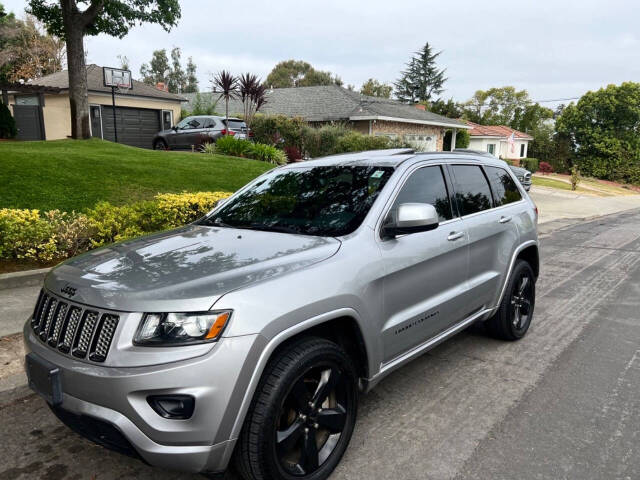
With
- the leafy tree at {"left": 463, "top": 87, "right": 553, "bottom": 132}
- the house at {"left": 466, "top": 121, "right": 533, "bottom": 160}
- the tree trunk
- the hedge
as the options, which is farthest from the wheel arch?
the leafy tree at {"left": 463, "top": 87, "right": 553, "bottom": 132}

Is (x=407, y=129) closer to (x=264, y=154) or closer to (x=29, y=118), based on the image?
(x=264, y=154)

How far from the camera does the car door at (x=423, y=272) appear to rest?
300 centimetres

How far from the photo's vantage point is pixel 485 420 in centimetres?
329

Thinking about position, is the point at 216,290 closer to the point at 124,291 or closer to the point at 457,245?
Answer: the point at 124,291

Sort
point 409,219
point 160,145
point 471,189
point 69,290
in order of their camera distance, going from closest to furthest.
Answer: point 69,290, point 409,219, point 471,189, point 160,145

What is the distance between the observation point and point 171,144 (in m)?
19.4

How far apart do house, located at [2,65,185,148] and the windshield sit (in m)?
20.3

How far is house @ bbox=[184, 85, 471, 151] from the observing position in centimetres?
2603

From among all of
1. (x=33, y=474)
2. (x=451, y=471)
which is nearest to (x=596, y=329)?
(x=451, y=471)

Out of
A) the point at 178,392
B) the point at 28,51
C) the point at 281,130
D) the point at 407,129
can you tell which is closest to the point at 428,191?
the point at 178,392

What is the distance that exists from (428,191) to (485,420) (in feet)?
5.36

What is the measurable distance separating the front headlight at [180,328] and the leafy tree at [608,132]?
53.1m

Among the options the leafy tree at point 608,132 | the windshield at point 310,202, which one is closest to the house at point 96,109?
the windshield at point 310,202

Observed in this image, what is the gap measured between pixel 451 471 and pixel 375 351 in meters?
0.77
